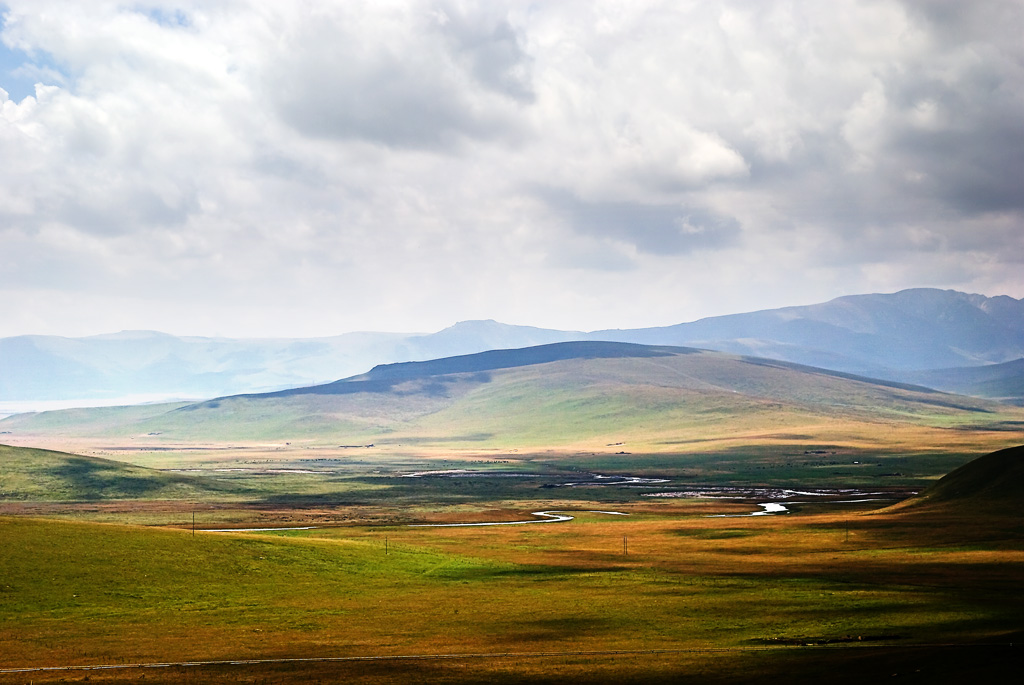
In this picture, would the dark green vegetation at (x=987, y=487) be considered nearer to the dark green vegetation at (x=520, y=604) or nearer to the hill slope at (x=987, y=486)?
the hill slope at (x=987, y=486)

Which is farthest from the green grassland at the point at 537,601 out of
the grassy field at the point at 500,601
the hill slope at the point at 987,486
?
the hill slope at the point at 987,486

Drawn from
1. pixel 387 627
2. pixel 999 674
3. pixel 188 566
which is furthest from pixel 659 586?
pixel 999 674

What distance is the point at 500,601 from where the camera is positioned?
7950 cm

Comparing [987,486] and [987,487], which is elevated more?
[987,486]

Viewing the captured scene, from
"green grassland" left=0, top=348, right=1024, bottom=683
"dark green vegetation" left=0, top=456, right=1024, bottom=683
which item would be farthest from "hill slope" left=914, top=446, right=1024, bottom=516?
"dark green vegetation" left=0, top=456, right=1024, bottom=683

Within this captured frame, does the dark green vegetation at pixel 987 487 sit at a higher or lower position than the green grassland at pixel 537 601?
higher

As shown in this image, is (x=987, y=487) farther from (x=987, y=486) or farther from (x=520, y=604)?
(x=520, y=604)

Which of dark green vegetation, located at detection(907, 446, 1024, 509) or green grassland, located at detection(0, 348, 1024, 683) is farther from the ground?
dark green vegetation, located at detection(907, 446, 1024, 509)

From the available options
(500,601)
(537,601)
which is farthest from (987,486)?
(500,601)

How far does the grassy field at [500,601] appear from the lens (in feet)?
180

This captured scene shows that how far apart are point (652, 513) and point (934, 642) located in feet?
408

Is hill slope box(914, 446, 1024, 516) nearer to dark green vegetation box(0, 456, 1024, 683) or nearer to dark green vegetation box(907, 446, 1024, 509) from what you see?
dark green vegetation box(907, 446, 1024, 509)

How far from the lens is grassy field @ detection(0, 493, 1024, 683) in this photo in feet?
180

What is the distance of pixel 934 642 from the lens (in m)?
52.8
